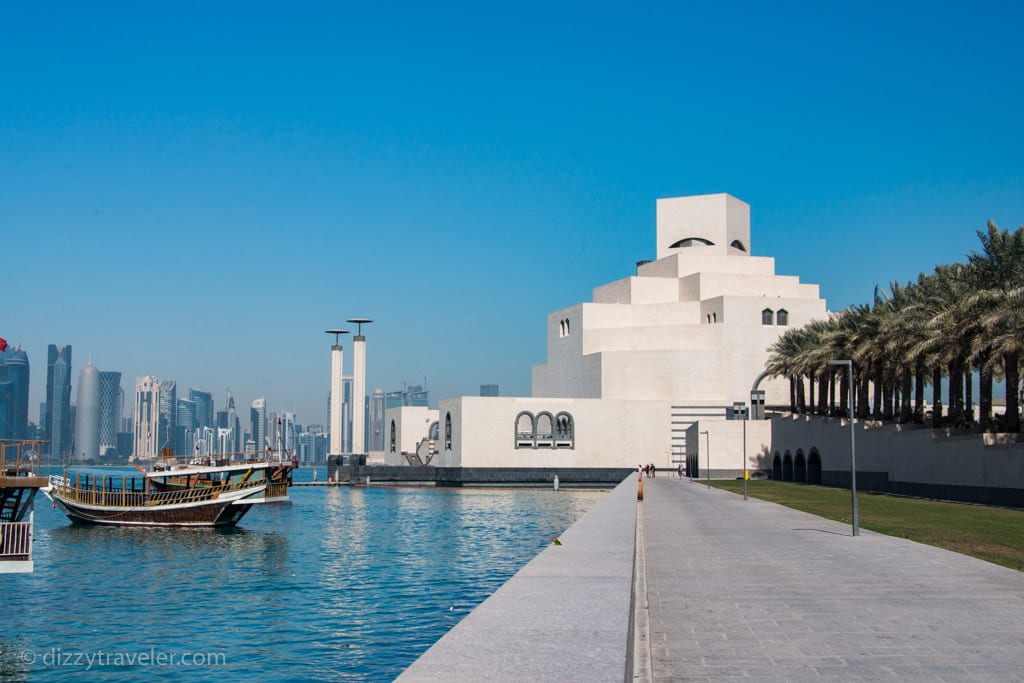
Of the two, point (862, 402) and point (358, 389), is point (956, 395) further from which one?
point (358, 389)

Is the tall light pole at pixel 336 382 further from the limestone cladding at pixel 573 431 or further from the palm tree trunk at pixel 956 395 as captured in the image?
the palm tree trunk at pixel 956 395

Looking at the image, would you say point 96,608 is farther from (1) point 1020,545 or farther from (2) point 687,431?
(2) point 687,431

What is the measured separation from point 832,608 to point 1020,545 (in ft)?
35.5

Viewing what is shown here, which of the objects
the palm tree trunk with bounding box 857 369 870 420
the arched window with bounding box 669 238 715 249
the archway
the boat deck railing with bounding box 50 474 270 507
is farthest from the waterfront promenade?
the arched window with bounding box 669 238 715 249

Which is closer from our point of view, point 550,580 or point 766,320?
point 550,580

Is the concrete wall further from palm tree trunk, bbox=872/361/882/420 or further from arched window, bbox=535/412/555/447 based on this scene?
arched window, bbox=535/412/555/447

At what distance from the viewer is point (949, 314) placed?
39.8m

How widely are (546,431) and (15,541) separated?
7680cm

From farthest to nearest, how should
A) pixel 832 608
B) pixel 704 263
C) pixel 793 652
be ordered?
pixel 704 263
pixel 832 608
pixel 793 652

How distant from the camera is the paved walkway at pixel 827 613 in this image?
980 cm

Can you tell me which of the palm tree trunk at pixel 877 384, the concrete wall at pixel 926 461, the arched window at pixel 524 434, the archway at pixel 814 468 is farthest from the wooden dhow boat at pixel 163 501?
the arched window at pixel 524 434

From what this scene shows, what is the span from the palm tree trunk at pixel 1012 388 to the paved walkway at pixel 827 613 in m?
17.6

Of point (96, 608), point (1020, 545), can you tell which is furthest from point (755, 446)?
Result: point (96, 608)

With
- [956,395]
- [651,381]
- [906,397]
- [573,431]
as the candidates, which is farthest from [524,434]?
[956,395]
